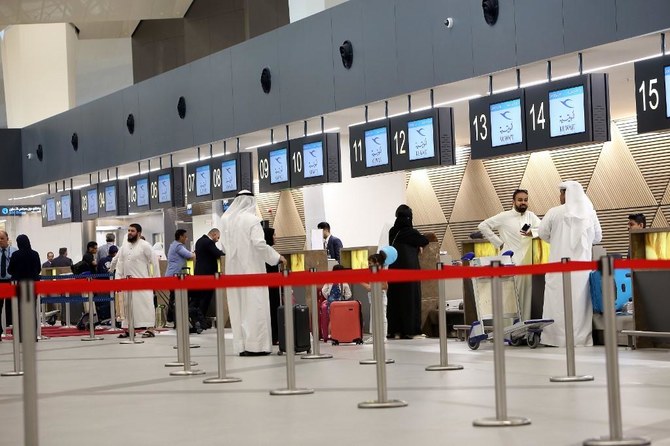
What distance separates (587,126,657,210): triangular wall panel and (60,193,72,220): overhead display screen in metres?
13.9

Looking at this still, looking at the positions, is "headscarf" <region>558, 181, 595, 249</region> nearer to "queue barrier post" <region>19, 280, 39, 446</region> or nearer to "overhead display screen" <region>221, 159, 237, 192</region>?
"overhead display screen" <region>221, 159, 237, 192</region>

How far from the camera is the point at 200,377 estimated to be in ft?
36.3

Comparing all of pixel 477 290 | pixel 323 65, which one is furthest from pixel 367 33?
pixel 477 290

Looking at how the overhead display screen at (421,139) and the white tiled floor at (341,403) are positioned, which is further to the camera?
the overhead display screen at (421,139)

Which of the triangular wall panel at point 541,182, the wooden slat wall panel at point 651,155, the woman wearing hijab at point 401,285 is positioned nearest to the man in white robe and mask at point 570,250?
the woman wearing hijab at point 401,285

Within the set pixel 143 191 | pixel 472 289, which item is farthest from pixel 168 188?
pixel 472 289

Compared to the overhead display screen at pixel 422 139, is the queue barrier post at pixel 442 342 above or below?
below

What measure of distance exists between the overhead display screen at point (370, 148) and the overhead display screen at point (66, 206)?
12.9 m

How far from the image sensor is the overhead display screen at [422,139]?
14.6 meters

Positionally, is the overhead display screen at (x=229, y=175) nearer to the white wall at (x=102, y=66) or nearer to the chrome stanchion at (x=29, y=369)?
the white wall at (x=102, y=66)

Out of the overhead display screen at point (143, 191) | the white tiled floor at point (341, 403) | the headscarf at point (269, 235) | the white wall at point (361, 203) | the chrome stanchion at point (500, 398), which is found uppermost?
the overhead display screen at point (143, 191)

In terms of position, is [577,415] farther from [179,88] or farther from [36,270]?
[179,88]

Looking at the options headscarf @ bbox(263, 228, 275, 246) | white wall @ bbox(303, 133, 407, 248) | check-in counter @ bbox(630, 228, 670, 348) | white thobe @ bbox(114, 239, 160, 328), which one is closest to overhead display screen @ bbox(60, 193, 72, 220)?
white wall @ bbox(303, 133, 407, 248)

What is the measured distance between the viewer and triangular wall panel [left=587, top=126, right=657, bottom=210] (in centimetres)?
1759
